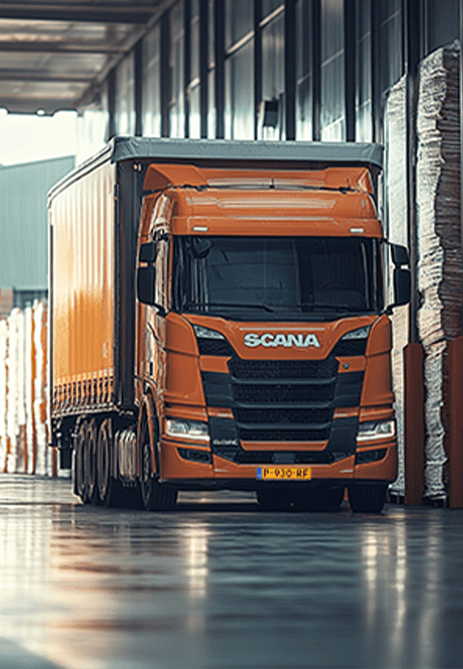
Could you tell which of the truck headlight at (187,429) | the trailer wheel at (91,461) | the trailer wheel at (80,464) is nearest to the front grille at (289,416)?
the truck headlight at (187,429)

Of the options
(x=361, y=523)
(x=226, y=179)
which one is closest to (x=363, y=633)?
(x=361, y=523)

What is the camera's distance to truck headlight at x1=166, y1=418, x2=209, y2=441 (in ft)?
61.0

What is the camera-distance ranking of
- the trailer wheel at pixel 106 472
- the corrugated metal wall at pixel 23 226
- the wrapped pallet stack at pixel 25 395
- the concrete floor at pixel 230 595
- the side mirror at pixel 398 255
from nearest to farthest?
the concrete floor at pixel 230 595, the side mirror at pixel 398 255, the trailer wheel at pixel 106 472, the wrapped pallet stack at pixel 25 395, the corrugated metal wall at pixel 23 226

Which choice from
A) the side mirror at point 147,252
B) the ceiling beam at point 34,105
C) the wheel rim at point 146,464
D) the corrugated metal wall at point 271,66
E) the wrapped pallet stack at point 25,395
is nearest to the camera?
the side mirror at point 147,252

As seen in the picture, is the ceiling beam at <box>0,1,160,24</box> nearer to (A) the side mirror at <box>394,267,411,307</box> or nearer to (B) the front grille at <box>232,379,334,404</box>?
(A) the side mirror at <box>394,267,411,307</box>

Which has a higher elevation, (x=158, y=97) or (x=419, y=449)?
(x=158, y=97)

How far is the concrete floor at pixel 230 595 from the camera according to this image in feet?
24.4

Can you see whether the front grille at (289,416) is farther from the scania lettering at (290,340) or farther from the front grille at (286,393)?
the scania lettering at (290,340)

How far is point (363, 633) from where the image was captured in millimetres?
8117

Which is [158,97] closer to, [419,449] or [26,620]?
[419,449]

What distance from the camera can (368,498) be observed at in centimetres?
1991

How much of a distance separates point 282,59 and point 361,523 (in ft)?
49.3

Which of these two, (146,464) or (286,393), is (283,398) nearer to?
(286,393)

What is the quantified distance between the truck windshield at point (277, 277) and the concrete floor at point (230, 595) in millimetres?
2295
